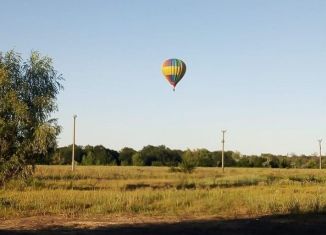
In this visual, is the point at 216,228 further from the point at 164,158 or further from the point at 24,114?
the point at 164,158

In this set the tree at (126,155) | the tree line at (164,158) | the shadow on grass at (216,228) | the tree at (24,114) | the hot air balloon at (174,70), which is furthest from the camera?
the tree at (126,155)

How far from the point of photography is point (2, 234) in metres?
14.0

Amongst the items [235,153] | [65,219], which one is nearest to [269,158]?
[235,153]

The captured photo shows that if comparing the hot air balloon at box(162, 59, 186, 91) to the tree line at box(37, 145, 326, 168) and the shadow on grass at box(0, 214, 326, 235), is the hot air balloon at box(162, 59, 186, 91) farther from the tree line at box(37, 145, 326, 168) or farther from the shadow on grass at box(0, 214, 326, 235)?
the tree line at box(37, 145, 326, 168)

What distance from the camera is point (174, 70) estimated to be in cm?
3841

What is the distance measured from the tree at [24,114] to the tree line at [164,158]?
8182cm

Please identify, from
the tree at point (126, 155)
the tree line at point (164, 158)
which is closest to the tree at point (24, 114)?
the tree line at point (164, 158)

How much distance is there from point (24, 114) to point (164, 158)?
320 feet

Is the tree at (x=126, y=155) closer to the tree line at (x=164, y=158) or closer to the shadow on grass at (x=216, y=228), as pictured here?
the tree line at (x=164, y=158)

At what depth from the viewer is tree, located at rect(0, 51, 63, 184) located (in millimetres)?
23844

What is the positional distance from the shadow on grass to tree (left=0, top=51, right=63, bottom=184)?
359 inches

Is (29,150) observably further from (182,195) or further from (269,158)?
(269,158)

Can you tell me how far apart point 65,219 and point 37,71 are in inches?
375

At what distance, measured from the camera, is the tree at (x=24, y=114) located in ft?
78.2
